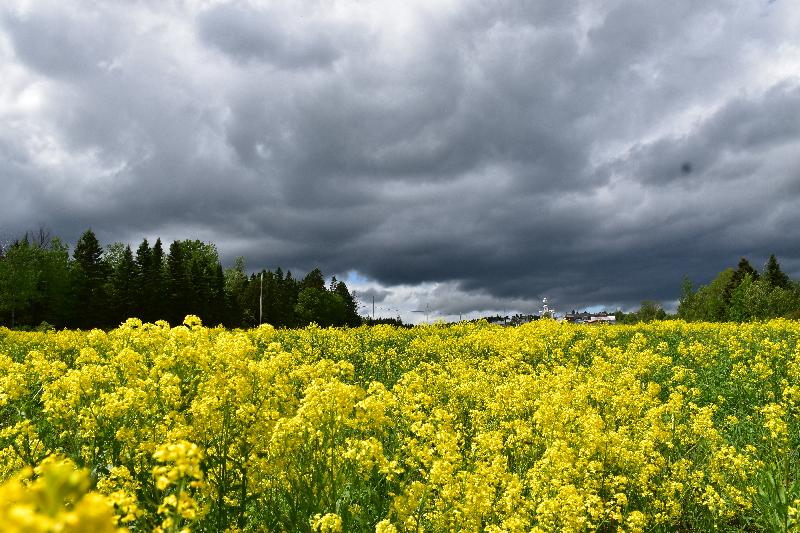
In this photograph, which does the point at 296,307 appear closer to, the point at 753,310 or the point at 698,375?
the point at 753,310

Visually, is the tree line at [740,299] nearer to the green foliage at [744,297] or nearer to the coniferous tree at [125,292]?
the green foliage at [744,297]

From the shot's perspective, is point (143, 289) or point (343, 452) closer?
point (343, 452)

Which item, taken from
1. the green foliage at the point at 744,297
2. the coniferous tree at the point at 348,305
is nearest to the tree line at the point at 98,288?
the coniferous tree at the point at 348,305

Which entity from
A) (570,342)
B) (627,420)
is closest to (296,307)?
(570,342)

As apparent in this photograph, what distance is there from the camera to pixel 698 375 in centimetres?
1412

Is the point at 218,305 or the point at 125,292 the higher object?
the point at 125,292

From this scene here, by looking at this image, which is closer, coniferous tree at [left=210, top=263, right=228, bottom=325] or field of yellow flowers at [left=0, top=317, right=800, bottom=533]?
field of yellow flowers at [left=0, top=317, right=800, bottom=533]

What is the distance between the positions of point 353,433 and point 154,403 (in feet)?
8.15

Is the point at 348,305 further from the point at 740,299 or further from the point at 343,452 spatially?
the point at 343,452

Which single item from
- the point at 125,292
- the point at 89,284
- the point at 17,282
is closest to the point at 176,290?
the point at 125,292

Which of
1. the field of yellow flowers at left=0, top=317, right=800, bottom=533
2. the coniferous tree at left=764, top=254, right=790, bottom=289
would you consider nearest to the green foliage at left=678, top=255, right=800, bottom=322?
the coniferous tree at left=764, top=254, right=790, bottom=289

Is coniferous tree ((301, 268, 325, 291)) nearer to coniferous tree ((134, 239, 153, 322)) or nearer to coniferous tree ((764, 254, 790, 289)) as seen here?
coniferous tree ((134, 239, 153, 322))

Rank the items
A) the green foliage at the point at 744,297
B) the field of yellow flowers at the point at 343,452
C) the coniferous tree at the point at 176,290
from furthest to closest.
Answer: the coniferous tree at the point at 176,290 → the green foliage at the point at 744,297 → the field of yellow flowers at the point at 343,452

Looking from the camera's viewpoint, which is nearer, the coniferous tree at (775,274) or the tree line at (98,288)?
the tree line at (98,288)
